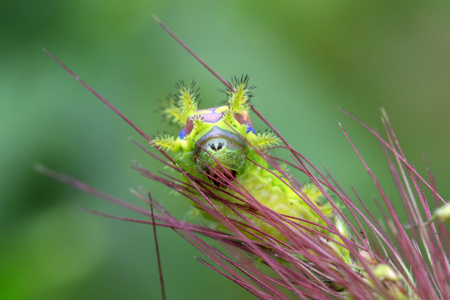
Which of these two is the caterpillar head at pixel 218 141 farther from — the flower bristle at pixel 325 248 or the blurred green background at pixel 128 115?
the blurred green background at pixel 128 115

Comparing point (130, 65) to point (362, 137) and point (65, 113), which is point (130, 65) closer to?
point (65, 113)

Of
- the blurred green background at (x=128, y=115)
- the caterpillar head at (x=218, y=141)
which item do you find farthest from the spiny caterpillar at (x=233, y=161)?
the blurred green background at (x=128, y=115)

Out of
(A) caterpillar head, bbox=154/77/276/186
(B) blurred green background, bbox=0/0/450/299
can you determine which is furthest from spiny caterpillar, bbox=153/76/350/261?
(B) blurred green background, bbox=0/0/450/299

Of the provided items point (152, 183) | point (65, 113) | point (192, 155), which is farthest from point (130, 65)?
point (192, 155)

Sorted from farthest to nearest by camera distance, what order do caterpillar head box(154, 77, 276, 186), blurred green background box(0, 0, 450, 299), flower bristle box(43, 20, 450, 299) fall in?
1. blurred green background box(0, 0, 450, 299)
2. caterpillar head box(154, 77, 276, 186)
3. flower bristle box(43, 20, 450, 299)

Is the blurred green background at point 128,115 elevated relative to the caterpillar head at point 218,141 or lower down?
elevated

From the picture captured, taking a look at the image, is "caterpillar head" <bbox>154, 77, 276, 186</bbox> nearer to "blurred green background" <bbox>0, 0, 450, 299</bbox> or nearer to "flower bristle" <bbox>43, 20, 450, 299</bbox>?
"flower bristle" <bbox>43, 20, 450, 299</bbox>
